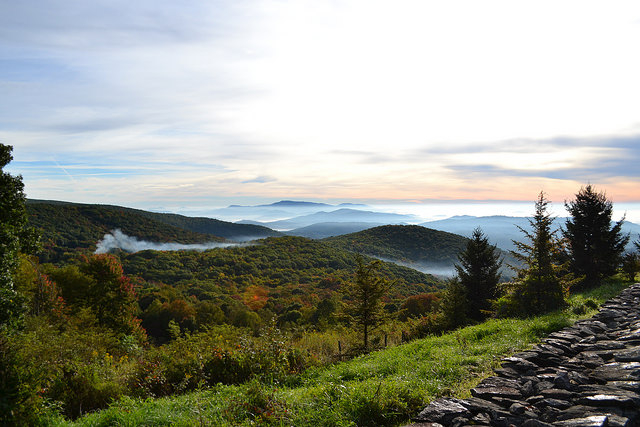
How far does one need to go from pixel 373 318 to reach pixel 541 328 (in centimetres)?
609

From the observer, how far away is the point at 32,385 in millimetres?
5055

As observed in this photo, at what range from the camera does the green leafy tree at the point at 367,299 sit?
1295 cm

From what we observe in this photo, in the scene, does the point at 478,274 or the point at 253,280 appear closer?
the point at 478,274

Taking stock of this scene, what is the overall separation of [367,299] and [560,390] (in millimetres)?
8778

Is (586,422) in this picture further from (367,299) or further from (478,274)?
(478,274)

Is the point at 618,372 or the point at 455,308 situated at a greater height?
the point at 618,372

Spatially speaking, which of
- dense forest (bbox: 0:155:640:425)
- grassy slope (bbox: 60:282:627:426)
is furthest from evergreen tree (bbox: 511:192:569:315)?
grassy slope (bbox: 60:282:627:426)

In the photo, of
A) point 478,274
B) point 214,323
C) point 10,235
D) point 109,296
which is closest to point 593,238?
point 478,274

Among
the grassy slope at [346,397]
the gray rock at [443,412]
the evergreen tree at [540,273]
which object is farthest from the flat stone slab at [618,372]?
the evergreen tree at [540,273]

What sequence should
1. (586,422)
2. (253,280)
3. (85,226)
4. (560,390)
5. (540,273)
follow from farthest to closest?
(85,226) < (253,280) < (540,273) < (560,390) < (586,422)

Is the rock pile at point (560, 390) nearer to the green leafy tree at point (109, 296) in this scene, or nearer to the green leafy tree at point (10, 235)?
the green leafy tree at point (10, 235)

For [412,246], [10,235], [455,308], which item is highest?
[10,235]

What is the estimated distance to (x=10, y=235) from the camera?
1259cm

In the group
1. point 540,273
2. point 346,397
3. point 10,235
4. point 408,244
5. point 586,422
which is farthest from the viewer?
point 408,244
